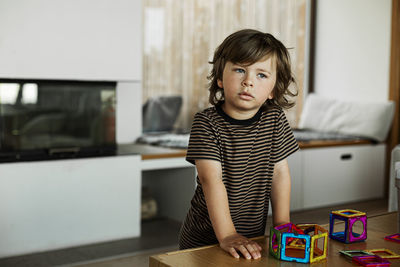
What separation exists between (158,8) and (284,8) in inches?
48.5

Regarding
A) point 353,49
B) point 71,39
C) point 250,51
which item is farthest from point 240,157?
point 353,49

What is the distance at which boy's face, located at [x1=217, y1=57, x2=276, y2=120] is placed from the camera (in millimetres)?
1179

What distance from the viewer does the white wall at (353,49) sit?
14.1ft

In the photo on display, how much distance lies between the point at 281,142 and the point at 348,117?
320 cm

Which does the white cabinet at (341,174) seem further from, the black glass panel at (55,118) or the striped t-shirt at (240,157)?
the striped t-shirt at (240,157)

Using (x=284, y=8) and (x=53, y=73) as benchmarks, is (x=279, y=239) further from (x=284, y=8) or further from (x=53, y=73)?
(x=284, y=8)

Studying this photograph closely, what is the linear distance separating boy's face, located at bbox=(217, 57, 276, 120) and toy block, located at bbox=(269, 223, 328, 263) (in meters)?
0.30

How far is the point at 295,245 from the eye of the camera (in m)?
1.00

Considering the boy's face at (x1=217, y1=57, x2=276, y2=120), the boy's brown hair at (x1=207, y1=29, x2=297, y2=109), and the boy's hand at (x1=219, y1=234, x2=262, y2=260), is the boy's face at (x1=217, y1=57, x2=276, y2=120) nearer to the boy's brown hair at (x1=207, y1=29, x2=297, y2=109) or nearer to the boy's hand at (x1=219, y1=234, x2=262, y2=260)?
the boy's brown hair at (x1=207, y1=29, x2=297, y2=109)

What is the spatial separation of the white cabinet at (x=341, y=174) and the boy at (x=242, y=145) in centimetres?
249

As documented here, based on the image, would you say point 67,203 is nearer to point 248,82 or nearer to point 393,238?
point 248,82

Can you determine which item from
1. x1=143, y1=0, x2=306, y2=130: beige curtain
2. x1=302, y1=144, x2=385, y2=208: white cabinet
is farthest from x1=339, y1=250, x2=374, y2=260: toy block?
x1=143, y1=0, x2=306, y2=130: beige curtain

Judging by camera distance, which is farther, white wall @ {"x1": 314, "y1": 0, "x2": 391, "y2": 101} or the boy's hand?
white wall @ {"x1": 314, "y1": 0, "x2": 391, "y2": 101}

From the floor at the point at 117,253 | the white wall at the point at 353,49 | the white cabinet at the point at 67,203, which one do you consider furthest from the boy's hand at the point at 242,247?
the white wall at the point at 353,49
